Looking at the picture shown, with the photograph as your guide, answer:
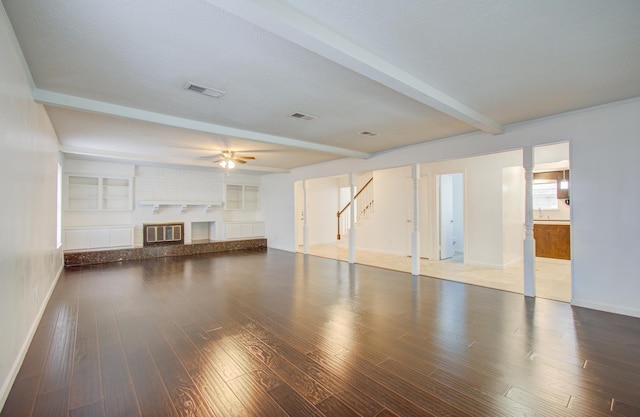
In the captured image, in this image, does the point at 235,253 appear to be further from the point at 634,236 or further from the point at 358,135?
the point at 634,236

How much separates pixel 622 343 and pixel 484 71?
287cm

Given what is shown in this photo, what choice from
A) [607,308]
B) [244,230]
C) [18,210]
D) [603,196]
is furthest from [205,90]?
[244,230]

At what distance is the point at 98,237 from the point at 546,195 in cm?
1141

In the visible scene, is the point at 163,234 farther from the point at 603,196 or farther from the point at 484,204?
the point at 603,196

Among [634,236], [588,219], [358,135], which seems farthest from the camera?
[358,135]

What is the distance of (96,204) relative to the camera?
25.2ft

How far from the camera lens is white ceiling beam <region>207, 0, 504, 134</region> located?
1.73 metres

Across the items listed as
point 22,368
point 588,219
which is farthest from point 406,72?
point 22,368

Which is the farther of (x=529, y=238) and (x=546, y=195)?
(x=546, y=195)

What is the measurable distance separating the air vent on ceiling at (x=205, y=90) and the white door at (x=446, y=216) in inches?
233

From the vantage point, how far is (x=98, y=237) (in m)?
7.39

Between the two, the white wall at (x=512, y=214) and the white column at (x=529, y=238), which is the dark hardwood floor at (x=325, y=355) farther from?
the white wall at (x=512, y=214)

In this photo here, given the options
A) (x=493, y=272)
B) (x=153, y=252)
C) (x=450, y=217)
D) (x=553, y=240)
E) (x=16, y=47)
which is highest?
(x=16, y=47)

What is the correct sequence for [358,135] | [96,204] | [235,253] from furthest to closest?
1. [235,253]
2. [96,204]
3. [358,135]
